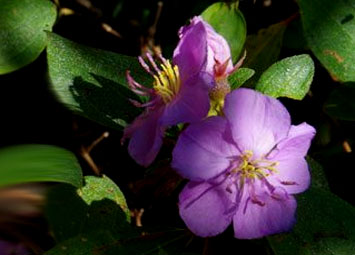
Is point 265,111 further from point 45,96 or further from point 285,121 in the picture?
point 45,96

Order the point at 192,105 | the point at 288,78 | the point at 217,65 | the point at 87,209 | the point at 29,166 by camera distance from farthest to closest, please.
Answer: the point at 87,209, the point at 288,78, the point at 217,65, the point at 192,105, the point at 29,166

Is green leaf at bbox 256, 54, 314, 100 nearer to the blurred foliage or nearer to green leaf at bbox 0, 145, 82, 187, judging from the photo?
the blurred foliage

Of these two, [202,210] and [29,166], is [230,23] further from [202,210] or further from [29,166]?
[29,166]

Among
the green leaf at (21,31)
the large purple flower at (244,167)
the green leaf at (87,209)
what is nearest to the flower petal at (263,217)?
the large purple flower at (244,167)

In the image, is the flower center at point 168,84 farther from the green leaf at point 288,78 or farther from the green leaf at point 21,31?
the green leaf at point 21,31

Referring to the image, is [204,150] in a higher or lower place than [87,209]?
higher

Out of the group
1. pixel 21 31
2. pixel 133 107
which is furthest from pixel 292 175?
pixel 21 31
